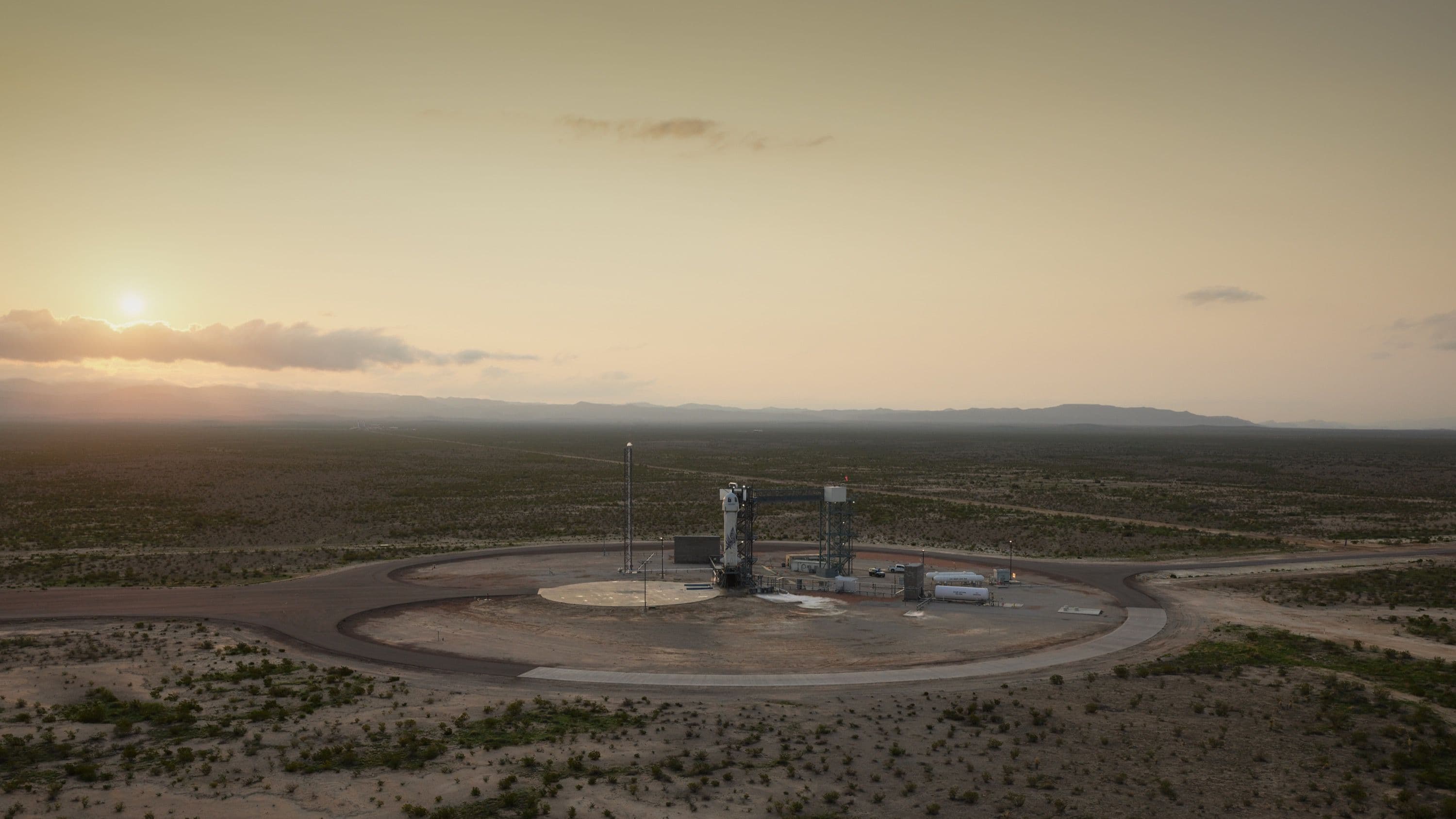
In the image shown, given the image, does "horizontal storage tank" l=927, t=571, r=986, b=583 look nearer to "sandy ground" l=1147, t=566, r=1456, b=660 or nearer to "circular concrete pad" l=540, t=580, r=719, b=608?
"sandy ground" l=1147, t=566, r=1456, b=660

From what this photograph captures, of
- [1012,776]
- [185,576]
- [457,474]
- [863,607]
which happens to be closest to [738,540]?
[863,607]

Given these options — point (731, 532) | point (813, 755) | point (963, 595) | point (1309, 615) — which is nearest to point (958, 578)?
point (963, 595)

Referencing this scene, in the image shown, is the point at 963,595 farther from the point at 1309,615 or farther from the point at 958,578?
the point at 1309,615

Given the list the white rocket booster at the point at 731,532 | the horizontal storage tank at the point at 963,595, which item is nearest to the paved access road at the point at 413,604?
the horizontal storage tank at the point at 963,595

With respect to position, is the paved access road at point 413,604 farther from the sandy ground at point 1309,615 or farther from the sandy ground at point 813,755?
the sandy ground at point 1309,615

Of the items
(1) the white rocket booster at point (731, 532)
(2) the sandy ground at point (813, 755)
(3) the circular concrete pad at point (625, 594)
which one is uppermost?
(1) the white rocket booster at point (731, 532)
